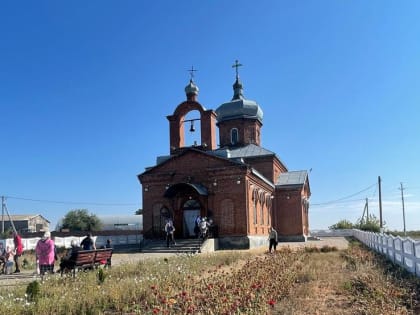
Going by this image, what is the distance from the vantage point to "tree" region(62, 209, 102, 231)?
64188 mm

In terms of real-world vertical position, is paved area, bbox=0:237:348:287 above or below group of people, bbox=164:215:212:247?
below

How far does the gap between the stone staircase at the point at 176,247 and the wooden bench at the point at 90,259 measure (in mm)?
7656

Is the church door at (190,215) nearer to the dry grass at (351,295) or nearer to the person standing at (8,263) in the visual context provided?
the person standing at (8,263)

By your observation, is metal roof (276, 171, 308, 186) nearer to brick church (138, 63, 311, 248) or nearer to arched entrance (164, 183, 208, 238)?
brick church (138, 63, 311, 248)

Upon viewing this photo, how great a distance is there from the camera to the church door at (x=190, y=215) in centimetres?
2459

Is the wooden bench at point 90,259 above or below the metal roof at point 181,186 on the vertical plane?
below

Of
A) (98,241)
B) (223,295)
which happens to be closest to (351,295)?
(223,295)

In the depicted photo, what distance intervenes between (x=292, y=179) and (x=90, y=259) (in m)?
23.3

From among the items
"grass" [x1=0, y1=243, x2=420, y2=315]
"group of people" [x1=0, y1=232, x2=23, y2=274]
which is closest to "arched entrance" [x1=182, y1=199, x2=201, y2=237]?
"group of people" [x1=0, y1=232, x2=23, y2=274]

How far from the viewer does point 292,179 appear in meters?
33.7

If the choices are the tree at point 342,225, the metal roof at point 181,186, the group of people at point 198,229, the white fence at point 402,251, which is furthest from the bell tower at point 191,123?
the tree at point 342,225

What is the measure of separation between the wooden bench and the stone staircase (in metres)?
7.66

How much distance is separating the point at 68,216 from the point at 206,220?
48.3 meters

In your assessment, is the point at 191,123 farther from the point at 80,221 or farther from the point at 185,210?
the point at 80,221
